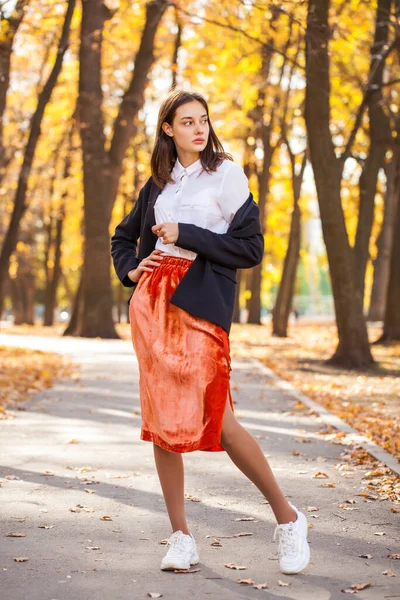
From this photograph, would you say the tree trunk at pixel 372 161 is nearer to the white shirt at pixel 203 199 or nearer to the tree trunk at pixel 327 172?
the tree trunk at pixel 327 172

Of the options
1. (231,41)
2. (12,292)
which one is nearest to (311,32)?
(231,41)

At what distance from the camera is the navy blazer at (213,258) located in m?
4.42

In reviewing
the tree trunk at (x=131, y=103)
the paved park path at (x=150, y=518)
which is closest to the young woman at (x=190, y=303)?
the paved park path at (x=150, y=518)

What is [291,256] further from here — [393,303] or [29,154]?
[29,154]

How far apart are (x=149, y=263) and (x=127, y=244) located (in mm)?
371

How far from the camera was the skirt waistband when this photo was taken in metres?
4.57

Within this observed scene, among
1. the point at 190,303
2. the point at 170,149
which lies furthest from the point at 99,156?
the point at 190,303

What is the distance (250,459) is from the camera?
4.52m

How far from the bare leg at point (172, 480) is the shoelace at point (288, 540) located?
1.40 feet

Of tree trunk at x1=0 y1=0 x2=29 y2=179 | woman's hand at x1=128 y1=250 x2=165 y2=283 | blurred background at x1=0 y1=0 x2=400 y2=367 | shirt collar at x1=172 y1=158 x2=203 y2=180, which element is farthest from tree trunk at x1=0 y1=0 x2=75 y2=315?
woman's hand at x1=128 y1=250 x2=165 y2=283

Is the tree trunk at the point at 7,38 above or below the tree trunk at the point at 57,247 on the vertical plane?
above

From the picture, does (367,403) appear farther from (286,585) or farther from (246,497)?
(286,585)

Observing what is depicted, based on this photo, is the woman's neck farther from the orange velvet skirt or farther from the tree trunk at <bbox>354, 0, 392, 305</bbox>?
the tree trunk at <bbox>354, 0, 392, 305</bbox>

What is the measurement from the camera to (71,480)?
21.9ft
